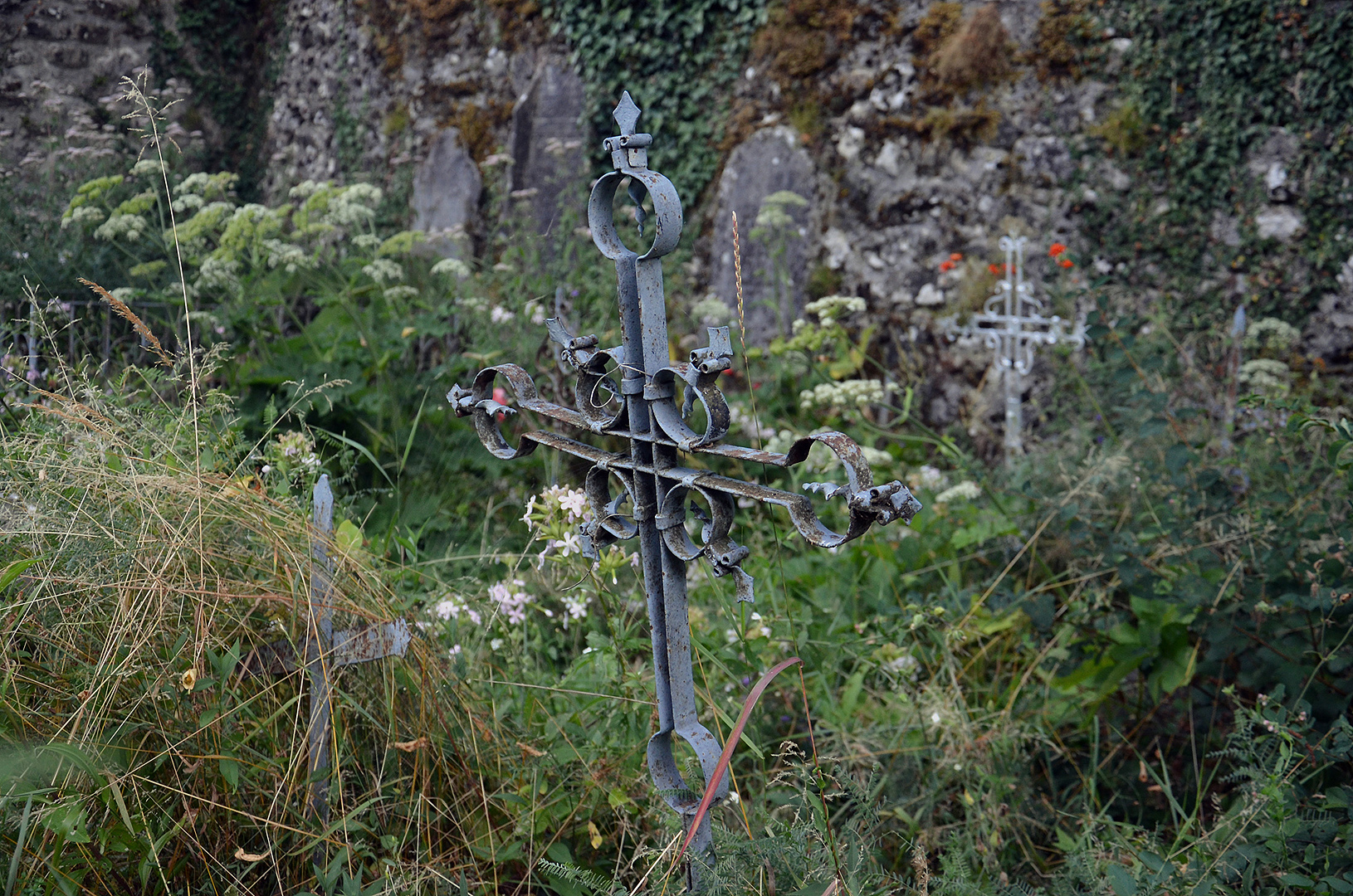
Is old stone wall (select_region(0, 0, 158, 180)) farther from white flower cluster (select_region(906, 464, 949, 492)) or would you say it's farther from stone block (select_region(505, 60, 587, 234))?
white flower cluster (select_region(906, 464, 949, 492))

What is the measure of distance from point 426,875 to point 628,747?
43 centimetres

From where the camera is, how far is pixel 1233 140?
4188 millimetres

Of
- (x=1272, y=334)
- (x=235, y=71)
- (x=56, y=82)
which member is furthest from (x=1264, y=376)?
(x=235, y=71)

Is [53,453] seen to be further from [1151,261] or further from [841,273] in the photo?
[1151,261]

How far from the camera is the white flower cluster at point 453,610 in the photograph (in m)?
1.92

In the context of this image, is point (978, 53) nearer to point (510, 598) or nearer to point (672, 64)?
point (672, 64)

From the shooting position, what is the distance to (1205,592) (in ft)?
6.41

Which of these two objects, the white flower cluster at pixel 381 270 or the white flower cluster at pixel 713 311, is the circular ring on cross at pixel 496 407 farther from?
the white flower cluster at pixel 713 311

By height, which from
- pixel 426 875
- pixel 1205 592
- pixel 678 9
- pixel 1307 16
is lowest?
pixel 426 875

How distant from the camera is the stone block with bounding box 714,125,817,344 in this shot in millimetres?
5113

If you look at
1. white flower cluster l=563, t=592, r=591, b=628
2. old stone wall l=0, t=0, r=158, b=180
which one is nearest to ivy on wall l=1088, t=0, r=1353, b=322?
white flower cluster l=563, t=592, r=591, b=628

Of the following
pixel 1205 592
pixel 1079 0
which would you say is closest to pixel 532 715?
pixel 1205 592

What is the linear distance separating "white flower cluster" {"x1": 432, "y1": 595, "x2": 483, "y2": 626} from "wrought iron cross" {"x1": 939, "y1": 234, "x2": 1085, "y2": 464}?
3.09 metres

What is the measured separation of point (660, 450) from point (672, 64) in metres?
4.85
